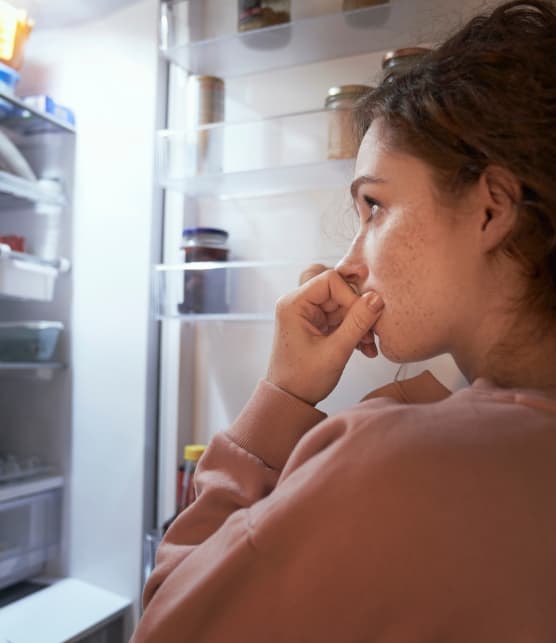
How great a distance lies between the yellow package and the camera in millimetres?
1239

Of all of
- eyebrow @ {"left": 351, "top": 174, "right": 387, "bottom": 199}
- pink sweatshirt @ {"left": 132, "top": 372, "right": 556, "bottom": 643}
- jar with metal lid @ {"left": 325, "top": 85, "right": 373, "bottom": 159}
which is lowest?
pink sweatshirt @ {"left": 132, "top": 372, "right": 556, "bottom": 643}

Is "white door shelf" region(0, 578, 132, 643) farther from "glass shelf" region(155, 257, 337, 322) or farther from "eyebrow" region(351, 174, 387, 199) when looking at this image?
"eyebrow" region(351, 174, 387, 199)

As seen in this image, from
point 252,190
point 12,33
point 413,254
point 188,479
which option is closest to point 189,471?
point 188,479

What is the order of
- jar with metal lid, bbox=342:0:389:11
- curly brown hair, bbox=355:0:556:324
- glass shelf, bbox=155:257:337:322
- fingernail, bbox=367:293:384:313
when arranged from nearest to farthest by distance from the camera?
curly brown hair, bbox=355:0:556:324 → fingernail, bbox=367:293:384:313 → jar with metal lid, bbox=342:0:389:11 → glass shelf, bbox=155:257:337:322

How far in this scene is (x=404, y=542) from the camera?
462 mm

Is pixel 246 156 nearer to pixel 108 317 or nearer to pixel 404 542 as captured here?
pixel 108 317

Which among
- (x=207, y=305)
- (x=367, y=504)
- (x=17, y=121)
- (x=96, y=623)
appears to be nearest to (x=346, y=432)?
(x=367, y=504)

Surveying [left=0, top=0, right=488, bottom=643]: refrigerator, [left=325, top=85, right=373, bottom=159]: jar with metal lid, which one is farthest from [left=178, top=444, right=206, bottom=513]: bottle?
[left=325, top=85, right=373, bottom=159]: jar with metal lid

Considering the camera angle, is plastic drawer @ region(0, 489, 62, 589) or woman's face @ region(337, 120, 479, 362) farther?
plastic drawer @ region(0, 489, 62, 589)

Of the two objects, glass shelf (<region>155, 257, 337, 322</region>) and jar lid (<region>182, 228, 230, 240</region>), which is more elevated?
jar lid (<region>182, 228, 230, 240</region>)

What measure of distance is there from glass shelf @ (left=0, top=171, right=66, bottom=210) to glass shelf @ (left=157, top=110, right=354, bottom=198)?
282mm

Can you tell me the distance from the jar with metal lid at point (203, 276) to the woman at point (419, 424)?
414mm

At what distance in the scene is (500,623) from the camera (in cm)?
47

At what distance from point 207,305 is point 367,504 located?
785 millimetres
